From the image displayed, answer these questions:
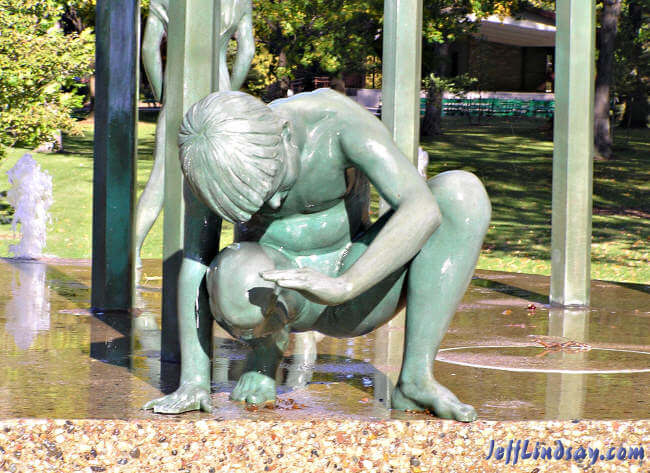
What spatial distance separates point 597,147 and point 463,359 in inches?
837

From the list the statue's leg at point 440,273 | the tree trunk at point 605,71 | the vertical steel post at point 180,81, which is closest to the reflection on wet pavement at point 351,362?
the statue's leg at point 440,273

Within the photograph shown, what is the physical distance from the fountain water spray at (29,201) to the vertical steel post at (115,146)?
3.87m

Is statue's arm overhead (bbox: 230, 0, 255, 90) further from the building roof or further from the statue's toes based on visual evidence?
the building roof

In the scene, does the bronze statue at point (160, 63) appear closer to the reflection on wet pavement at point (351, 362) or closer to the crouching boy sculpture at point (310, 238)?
the reflection on wet pavement at point (351, 362)

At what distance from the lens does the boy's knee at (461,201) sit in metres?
3.13

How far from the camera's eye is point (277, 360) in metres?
3.36

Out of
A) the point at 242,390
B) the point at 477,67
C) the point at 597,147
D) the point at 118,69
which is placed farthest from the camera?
the point at 477,67

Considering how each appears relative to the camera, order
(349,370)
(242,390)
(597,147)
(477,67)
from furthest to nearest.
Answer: (477,67), (597,147), (349,370), (242,390)

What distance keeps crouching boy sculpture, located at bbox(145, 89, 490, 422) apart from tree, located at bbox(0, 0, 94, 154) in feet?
28.2

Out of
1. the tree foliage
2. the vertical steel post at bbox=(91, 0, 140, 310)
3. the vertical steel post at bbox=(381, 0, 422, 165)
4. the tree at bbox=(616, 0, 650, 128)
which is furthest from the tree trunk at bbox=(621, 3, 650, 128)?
the vertical steel post at bbox=(91, 0, 140, 310)

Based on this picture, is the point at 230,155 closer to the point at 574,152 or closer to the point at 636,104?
the point at 574,152

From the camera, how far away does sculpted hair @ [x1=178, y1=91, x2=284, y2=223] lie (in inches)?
109

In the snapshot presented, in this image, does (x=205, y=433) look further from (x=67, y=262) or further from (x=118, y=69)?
(x=67, y=262)

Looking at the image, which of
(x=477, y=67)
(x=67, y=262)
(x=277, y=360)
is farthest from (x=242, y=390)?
(x=477, y=67)
